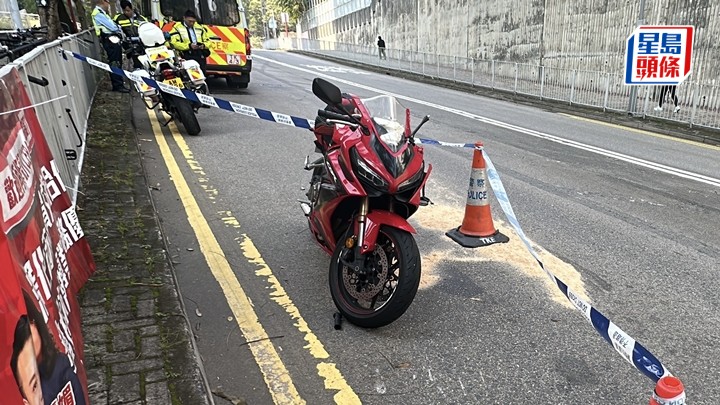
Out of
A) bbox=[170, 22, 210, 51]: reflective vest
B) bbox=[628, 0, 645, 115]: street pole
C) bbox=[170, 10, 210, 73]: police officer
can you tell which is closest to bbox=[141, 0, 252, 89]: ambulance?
bbox=[170, 10, 210, 73]: police officer

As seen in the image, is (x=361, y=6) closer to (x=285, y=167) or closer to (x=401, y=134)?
(x=285, y=167)

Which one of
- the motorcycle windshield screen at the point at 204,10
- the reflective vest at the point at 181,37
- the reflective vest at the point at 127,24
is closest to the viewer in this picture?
→ the reflective vest at the point at 181,37

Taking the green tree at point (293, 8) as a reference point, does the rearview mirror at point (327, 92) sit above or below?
below

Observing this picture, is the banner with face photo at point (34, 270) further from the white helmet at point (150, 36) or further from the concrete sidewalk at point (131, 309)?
the white helmet at point (150, 36)

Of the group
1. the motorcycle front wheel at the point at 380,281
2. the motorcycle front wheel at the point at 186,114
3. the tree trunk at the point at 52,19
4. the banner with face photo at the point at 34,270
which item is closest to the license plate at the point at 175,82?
the motorcycle front wheel at the point at 186,114

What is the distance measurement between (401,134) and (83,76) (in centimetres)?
769

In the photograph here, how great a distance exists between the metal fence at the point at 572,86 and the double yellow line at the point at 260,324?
10984 millimetres

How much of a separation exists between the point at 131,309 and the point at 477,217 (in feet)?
9.83

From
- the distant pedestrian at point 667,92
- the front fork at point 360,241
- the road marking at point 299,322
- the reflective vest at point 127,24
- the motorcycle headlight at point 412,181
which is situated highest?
the reflective vest at point 127,24

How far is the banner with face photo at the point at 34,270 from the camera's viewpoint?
1590 millimetres

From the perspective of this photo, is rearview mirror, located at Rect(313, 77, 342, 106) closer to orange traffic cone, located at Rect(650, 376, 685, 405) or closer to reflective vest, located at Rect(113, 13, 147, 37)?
orange traffic cone, located at Rect(650, 376, 685, 405)

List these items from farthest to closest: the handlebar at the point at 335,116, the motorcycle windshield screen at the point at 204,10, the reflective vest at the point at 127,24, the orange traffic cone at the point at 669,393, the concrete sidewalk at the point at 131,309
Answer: the motorcycle windshield screen at the point at 204,10
the reflective vest at the point at 127,24
the handlebar at the point at 335,116
the concrete sidewalk at the point at 131,309
the orange traffic cone at the point at 669,393

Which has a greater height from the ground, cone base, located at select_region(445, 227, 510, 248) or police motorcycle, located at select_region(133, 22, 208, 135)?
police motorcycle, located at select_region(133, 22, 208, 135)

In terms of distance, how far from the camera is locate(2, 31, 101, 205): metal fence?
4453 millimetres
